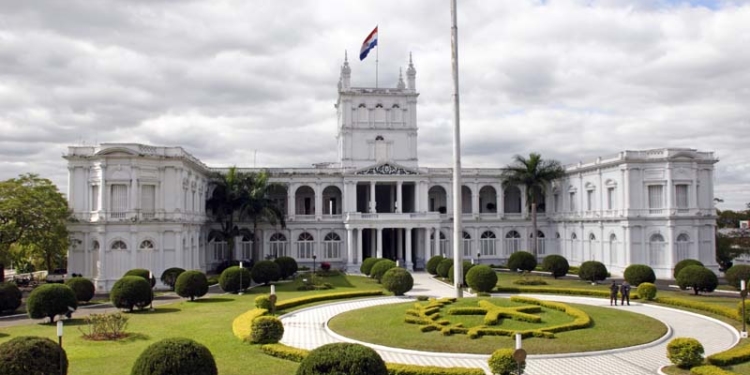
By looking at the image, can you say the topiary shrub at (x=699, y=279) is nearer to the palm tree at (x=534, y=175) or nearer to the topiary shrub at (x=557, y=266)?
the topiary shrub at (x=557, y=266)

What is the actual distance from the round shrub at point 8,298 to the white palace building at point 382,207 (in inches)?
470

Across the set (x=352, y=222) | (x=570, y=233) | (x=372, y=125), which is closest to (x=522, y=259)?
(x=570, y=233)

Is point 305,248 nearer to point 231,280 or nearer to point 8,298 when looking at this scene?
point 231,280

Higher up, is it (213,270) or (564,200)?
(564,200)

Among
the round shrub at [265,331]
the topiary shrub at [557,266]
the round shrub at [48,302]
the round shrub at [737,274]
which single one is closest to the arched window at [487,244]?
the topiary shrub at [557,266]

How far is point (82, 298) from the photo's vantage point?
3378 cm

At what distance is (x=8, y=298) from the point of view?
1200 inches

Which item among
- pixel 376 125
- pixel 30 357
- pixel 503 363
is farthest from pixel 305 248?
pixel 30 357

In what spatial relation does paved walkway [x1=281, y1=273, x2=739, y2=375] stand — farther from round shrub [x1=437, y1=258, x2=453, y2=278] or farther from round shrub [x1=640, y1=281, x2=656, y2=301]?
round shrub [x1=437, y1=258, x2=453, y2=278]

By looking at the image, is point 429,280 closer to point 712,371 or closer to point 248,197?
point 248,197

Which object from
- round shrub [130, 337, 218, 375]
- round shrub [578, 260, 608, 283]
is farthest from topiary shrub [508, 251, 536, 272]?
round shrub [130, 337, 218, 375]

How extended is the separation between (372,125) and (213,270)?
2282 centimetres

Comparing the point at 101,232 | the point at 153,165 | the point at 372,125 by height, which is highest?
the point at 372,125

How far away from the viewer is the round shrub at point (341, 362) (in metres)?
13.1
